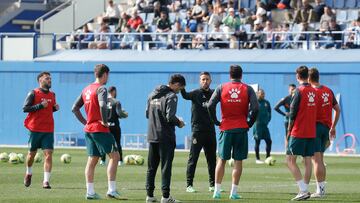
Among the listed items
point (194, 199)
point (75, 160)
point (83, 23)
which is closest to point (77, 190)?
point (194, 199)

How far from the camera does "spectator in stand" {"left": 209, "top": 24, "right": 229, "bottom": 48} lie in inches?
1682

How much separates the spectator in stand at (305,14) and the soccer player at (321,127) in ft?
70.8

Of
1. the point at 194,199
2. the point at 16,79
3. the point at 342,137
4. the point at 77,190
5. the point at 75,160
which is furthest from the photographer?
the point at 16,79

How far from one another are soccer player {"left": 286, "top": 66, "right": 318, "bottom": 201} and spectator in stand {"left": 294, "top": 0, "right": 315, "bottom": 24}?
22704mm

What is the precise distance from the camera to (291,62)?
40.4 meters

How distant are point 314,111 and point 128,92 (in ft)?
78.6

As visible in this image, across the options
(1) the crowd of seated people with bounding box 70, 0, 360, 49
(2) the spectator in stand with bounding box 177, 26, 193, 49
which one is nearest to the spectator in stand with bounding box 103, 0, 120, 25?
(1) the crowd of seated people with bounding box 70, 0, 360, 49

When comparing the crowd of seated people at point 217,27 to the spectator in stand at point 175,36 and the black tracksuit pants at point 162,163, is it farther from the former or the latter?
the black tracksuit pants at point 162,163

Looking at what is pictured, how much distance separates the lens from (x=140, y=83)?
43469 mm

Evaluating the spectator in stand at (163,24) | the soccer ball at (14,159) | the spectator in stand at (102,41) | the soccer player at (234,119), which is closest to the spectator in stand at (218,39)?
the spectator in stand at (163,24)

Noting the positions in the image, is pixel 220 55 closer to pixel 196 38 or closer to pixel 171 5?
pixel 196 38

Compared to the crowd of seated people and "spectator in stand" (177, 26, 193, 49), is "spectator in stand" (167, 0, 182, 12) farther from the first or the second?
"spectator in stand" (177, 26, 193, 49)

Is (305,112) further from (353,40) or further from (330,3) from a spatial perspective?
(330,3)

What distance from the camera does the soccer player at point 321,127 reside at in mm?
20562
